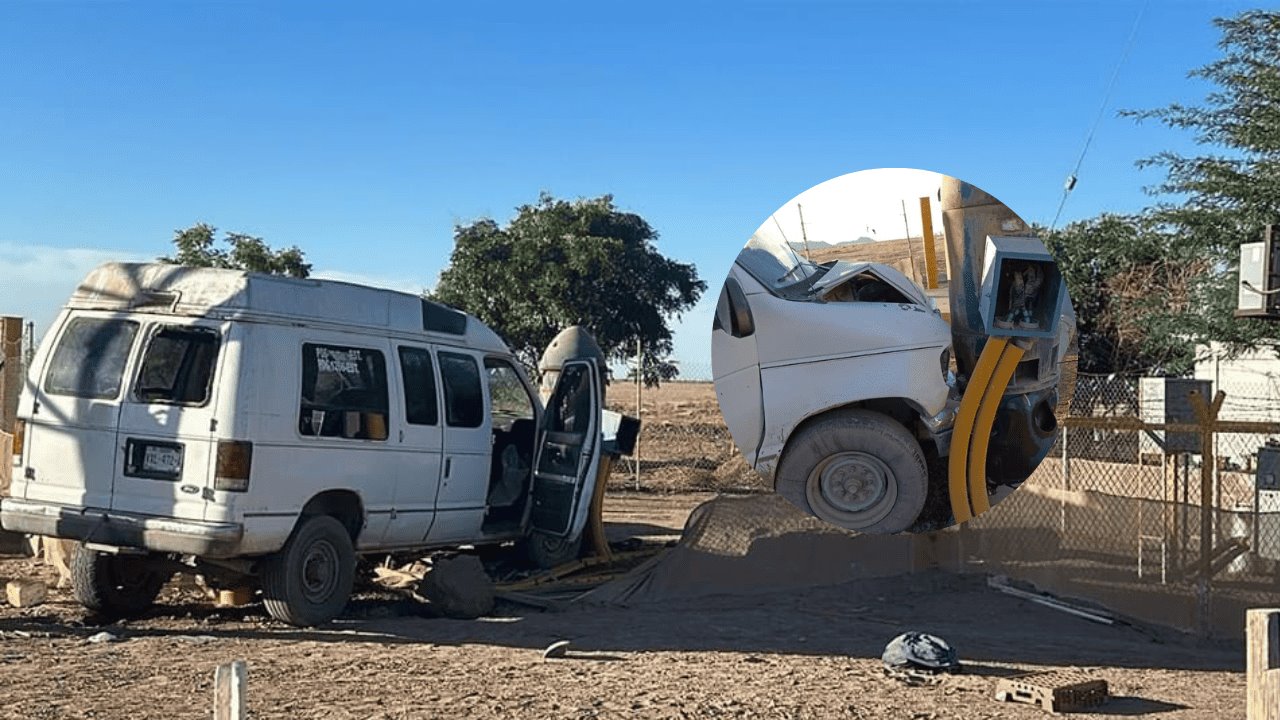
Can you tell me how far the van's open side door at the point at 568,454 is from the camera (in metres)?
9.98

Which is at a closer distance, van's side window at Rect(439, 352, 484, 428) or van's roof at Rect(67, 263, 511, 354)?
van's roof at Rect(67, 263, 511, 354)

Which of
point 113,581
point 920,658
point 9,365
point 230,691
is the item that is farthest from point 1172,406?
point 9,365

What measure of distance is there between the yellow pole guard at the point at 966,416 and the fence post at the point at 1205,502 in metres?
2.50

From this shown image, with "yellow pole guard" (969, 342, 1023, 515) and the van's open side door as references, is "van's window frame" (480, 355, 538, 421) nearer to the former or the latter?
the van's open side door

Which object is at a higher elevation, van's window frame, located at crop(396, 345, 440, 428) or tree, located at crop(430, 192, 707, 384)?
tree, located at crop(430, 192, 707, 384)

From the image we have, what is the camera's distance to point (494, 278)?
21.5 m

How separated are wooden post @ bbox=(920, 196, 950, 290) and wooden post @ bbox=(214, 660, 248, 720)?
433 cm

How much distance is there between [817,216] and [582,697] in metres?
2.71

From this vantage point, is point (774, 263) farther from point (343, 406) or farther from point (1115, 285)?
point (1115, 285)

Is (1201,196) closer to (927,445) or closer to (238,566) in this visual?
(927,445)

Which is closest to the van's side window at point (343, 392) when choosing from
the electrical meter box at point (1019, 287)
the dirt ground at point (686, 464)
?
the electrical meter box at point (1019, 287)

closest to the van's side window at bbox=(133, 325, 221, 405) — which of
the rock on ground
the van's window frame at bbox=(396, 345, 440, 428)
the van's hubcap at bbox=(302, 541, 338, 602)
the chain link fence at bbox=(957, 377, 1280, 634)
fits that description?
the van's hubcap at bbox=(302, 541, 338, 602)

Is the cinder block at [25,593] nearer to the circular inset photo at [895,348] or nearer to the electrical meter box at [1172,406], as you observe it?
the circular inset photo at [895,348]

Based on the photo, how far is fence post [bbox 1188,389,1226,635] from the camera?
861cm
